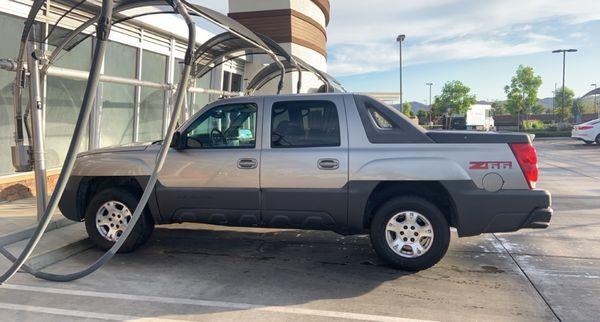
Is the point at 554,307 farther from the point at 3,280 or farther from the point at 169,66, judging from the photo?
the point at 169,66

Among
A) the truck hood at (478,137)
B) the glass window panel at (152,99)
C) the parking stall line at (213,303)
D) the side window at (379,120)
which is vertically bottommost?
the parking stall line at (213,303)

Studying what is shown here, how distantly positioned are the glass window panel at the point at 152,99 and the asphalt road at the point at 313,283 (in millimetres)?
6172

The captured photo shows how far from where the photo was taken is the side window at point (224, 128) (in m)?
5.46

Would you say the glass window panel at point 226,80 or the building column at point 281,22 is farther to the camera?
the building column at point 281,22

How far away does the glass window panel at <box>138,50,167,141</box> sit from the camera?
1195cm

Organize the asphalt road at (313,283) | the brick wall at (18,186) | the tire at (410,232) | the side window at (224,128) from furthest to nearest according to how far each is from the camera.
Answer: the brick wall at (18,186) < the side window at (224,128) < the tire at (410,232) < the asphalt road at (313,283)

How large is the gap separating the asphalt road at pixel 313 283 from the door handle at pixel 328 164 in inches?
45.1

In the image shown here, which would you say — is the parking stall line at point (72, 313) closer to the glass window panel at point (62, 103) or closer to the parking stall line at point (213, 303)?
the parking stall line at point (213, 303)

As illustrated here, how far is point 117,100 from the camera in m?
11.0

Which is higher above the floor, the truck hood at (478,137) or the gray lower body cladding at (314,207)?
the truck hood at (478,137)

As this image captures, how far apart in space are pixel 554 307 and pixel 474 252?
1742 mm

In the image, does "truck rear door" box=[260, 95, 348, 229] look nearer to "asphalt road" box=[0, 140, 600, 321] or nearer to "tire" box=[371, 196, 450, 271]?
"tire" box=[371, 196, 450, 271]

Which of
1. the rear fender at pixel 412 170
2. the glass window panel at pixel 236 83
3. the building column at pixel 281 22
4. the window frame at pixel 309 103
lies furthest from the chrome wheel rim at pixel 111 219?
the building column at pixel 281 22

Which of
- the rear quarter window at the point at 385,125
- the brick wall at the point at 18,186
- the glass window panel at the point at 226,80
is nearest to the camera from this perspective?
the rear quarter window at the point at 385,125
